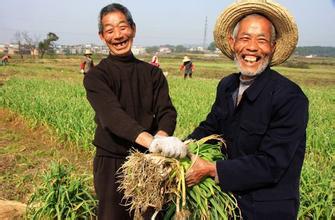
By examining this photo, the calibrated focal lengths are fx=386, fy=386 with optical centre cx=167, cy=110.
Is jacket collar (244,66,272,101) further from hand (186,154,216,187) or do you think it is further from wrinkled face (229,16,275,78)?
hand (186,154,216,187)

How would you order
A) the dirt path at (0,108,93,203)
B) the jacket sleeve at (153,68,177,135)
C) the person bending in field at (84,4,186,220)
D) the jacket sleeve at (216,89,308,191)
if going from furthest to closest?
the dirt path at (0,108,93,203), the jacket sleeve at (153,68,177,135), the person bending in field at (84,4,186,220), the jacket sleeve at (216,89,308,191)

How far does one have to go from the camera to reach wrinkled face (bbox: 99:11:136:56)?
2.20 metres

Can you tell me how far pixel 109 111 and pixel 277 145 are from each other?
925mm

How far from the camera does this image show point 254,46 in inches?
70.1

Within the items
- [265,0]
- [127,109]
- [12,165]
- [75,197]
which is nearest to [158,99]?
[127,109]

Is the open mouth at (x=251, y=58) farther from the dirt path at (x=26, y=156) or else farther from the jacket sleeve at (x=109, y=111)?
the dirt path at (x=26, y=156)


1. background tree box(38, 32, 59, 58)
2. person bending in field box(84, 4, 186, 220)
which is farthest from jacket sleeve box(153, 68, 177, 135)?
background tree box(38, 32, 59, 58)

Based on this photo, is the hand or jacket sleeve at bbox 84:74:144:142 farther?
jacket sleeve at bbox 84:74:144:142

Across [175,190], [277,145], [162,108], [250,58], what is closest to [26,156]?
[162,108]

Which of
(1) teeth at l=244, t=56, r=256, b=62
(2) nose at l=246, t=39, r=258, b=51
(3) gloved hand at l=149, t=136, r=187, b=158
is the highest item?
(2) nose at l=246, t=39, r=258, b=51

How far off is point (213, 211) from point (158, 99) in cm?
82

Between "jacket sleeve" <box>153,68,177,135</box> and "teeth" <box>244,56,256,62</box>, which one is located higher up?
"teeth" <box>244,56,256,62</box>

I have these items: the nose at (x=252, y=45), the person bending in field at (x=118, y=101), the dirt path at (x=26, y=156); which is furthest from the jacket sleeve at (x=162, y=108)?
the dirt path at (x=26, y=156)

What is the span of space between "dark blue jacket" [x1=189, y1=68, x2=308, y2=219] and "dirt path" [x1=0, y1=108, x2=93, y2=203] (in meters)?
2.41
